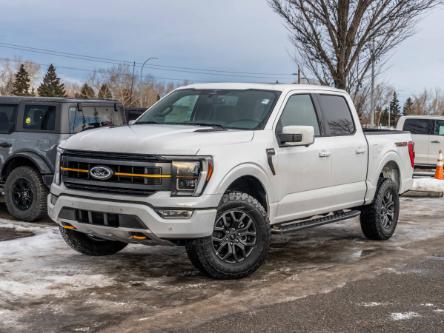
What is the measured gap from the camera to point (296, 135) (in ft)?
21.0

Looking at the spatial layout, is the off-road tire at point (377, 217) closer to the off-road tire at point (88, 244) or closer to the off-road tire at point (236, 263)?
the off-road tire at point (236, 263)

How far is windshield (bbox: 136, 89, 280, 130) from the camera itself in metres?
6.57

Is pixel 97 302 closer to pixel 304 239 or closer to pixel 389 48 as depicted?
pixel 304 239

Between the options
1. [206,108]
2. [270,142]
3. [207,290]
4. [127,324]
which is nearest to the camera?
[127,324]

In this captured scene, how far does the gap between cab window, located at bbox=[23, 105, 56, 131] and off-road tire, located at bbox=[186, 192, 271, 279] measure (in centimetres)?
407

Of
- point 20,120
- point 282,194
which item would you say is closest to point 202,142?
point 282,194

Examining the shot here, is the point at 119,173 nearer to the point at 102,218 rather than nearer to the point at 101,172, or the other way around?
the point at 101,172

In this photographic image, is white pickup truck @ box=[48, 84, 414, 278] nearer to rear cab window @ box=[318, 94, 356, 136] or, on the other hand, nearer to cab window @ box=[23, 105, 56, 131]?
rear cab window @ box=[318, 94, 356, 136]

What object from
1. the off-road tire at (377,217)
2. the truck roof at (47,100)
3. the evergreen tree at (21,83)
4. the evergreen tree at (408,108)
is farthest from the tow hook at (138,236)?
the evergreen tree at (408,108)

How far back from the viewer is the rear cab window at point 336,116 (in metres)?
7.46

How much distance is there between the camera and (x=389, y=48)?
1596 centimetres

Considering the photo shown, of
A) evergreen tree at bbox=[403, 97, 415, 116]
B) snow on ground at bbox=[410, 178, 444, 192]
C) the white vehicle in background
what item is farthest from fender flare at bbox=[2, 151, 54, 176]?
evergreen tree at bbox=[403, 97, 415, 116]

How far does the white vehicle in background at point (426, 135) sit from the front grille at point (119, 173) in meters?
16.2

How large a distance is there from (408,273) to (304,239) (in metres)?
2.13
